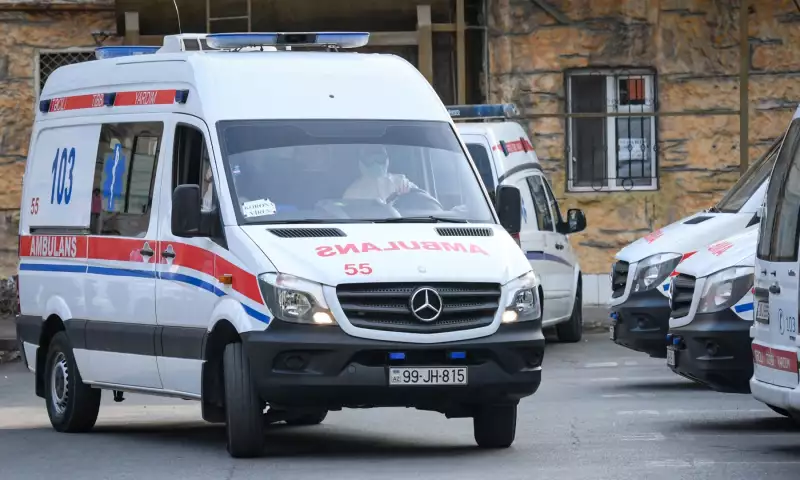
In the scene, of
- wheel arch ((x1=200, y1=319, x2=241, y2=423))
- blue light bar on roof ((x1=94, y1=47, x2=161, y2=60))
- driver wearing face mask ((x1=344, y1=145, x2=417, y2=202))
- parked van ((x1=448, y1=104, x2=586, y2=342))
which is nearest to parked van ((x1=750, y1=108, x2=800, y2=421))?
driver wearing face mask ((x1=344, y1=145, x2=417, y2=202))

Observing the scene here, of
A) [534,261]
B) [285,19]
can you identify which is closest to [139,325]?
[534,261]

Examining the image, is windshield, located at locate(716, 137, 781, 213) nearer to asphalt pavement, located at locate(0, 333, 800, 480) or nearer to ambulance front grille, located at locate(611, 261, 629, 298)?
ambulance front grille, located at locate(611, 261, 629, 298)

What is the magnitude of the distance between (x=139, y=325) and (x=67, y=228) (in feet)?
4.55

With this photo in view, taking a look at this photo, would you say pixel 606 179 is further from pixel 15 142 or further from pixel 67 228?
pixel 67 228

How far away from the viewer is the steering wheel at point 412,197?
1141 centimetres

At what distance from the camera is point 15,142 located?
23781 millimetres

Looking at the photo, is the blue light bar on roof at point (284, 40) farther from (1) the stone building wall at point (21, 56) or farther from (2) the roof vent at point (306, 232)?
(1) the stone building wall at point (21, 56)

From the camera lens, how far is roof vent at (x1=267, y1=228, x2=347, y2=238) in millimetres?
10820

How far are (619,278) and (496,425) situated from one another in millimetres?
4232

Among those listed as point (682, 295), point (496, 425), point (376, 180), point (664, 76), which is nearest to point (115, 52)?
point (376, 180)

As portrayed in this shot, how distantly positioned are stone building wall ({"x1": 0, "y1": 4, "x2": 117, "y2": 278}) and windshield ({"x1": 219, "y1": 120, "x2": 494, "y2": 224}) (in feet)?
40.9

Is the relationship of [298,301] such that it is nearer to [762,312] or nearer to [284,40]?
[762,312]

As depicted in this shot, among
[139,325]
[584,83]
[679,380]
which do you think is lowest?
[679,380]

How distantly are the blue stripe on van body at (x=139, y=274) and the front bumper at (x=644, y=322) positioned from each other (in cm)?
431
